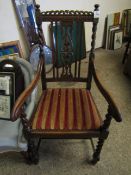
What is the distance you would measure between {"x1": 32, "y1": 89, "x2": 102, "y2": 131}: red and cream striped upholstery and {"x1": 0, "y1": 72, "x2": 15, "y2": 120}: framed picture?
0.27 m

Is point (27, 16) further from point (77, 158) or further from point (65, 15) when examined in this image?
point (77, 158)

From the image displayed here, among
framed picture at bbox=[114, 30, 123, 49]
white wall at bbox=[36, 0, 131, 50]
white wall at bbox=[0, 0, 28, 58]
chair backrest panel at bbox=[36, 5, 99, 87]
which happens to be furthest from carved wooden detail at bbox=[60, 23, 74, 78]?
framed picture at bbox=[114, 30, 123, 49]

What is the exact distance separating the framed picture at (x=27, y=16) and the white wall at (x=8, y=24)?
0.19 feet

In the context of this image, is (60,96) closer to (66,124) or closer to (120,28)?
(66,124)

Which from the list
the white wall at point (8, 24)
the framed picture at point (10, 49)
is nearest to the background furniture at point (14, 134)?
the framed picture at point (10, 49)

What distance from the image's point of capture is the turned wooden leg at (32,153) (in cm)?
130

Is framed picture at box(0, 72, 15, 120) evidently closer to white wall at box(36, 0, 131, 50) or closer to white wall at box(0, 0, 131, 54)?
white wall at box(0, 0, 131, 54)

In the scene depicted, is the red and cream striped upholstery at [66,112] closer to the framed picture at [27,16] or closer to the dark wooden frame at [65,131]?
the dark wooden frame at [65,131]

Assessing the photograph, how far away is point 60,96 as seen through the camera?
4.77 ft

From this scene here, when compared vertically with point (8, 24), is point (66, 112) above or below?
below

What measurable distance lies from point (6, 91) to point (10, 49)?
908mm

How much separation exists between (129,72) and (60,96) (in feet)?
4.13

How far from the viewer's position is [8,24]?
2275 millimetres

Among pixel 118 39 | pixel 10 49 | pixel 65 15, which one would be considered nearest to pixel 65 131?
pixel 65 15
